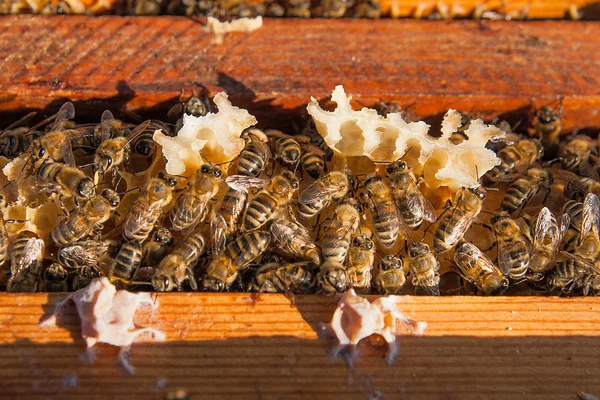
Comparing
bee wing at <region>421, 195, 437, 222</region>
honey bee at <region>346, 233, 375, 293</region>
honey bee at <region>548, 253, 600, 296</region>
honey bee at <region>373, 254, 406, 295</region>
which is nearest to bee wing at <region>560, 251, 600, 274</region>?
honey bee at <region>548, 253, 600, 296</region>

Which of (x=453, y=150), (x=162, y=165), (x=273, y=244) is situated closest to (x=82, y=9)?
(x=162, y=165)

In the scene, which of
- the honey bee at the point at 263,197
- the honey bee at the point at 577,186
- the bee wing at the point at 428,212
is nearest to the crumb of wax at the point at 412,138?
the bee wing at the point at 428,212

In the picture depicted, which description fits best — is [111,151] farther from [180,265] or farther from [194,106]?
[180,265]

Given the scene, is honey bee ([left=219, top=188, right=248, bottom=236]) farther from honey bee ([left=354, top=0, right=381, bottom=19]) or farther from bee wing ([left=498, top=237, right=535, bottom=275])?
honey bee ([left=354, top=0, right=381, bottom=19])

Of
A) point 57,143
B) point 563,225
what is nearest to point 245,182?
point 57,143

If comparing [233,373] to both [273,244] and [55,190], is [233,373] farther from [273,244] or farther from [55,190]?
[55,190]

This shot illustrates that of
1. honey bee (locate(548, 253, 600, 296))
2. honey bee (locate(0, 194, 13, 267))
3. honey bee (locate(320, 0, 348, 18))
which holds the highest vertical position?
honey bee (locate(320, 0, 348, 18))

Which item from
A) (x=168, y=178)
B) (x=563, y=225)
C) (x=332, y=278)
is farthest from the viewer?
(x=563, y=225)

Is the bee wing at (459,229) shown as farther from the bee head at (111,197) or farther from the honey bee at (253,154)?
the bee head at (111,197)
